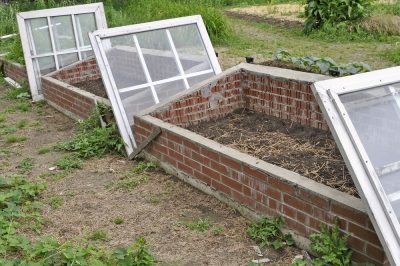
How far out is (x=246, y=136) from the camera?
5.18m

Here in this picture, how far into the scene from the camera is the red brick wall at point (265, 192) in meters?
3.05

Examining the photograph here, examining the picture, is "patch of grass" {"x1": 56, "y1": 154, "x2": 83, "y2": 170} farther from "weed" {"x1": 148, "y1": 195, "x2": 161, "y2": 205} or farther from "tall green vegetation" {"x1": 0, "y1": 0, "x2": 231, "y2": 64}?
"tall green vegetation" {"x1": 0, "y1": 0, "x2": 231, "y2": 64}

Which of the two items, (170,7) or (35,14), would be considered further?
(170,7)

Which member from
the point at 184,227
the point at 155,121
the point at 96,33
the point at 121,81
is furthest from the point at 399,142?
the point at 96,33

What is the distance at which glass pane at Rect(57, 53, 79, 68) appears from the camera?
854 centimetres

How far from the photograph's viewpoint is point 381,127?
3023 mm

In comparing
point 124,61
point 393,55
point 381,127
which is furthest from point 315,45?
point 381,127

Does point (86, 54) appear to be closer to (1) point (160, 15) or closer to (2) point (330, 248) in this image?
(1) point (160, 15)

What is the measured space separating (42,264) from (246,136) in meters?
2.48

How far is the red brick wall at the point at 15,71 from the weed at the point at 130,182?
487 cm

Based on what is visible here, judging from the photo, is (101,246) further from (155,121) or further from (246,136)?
(246,136)

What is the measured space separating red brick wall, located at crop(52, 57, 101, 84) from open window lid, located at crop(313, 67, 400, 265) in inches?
233

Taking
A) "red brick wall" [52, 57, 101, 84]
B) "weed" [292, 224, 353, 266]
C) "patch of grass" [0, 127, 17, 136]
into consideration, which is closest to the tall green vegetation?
Result: "red brick wall" [52, 57, 101, 84]

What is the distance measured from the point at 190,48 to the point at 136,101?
1027 millimetres
